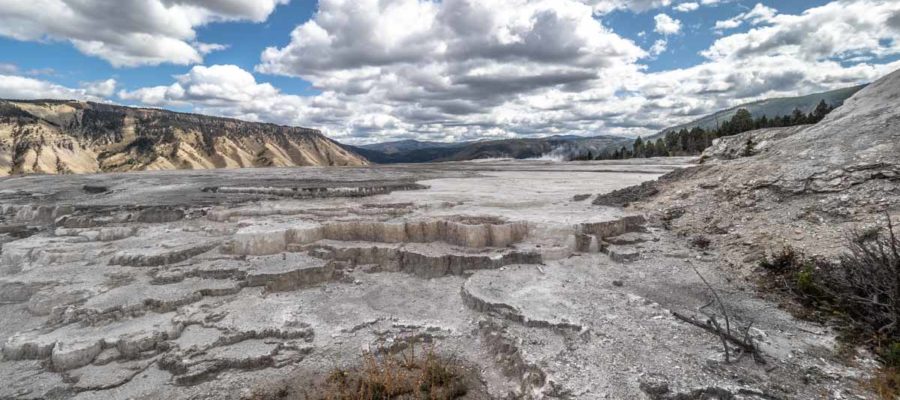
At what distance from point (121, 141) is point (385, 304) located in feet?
548

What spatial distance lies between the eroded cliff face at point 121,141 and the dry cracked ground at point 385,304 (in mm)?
127620

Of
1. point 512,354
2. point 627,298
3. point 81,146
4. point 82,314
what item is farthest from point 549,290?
point 81,146

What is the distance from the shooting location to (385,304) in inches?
434

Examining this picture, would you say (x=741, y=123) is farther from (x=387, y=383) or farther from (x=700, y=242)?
(x=387, y=383)

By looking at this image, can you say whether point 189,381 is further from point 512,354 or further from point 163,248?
point 163,248

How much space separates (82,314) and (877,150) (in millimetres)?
20764

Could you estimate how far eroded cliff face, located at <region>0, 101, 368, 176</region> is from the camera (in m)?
114

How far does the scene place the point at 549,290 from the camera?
1042 cm

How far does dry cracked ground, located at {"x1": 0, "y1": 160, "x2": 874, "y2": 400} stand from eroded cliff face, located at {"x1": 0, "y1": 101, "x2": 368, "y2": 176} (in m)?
128

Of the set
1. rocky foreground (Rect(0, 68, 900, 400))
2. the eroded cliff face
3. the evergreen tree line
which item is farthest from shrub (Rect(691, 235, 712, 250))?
the eroded cliff face

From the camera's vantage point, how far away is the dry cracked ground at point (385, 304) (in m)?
7.23

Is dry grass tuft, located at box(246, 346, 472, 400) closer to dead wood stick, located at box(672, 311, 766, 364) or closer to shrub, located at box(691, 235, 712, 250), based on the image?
dead wood stick, located at box(672, 311, 766, 364)

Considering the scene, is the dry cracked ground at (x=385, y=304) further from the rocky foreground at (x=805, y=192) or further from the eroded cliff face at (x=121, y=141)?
the eroded cliff face at (x=121, y=141)

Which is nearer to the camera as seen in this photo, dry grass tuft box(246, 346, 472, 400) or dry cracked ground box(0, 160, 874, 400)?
dry cracked ground box(0, 160, 874, 400)
